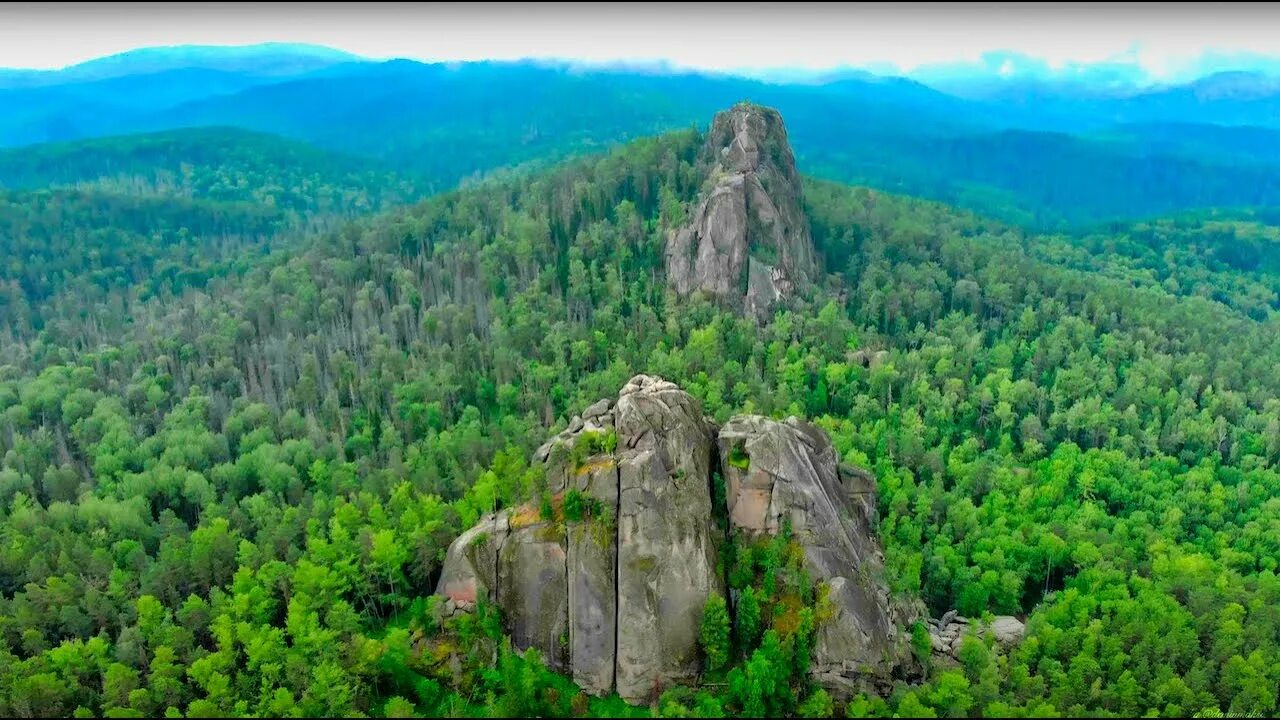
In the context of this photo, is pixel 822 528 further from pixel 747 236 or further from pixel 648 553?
pixel 747 236

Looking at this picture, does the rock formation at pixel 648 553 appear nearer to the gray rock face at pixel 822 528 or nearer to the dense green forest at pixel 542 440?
the gray rock face at pixel 822 528

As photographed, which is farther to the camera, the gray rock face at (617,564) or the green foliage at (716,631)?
the gray rock face at (617,564)

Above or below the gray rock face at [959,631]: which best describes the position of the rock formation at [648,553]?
above

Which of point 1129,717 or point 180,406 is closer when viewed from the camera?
point 1129,717

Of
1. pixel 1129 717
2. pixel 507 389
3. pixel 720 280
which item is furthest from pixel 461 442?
pixel 1129 717

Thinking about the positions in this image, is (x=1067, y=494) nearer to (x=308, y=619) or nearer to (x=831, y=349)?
(x=831, y=349)

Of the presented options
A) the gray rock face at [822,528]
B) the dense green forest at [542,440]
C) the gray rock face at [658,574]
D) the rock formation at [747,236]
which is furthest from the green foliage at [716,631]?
the rock formation at [747,236]

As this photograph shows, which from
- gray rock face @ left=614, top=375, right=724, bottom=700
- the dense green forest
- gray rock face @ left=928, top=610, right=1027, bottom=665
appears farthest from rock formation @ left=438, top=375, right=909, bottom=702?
gray rock face @ left=928, top=610, right=1027, bottom=665
